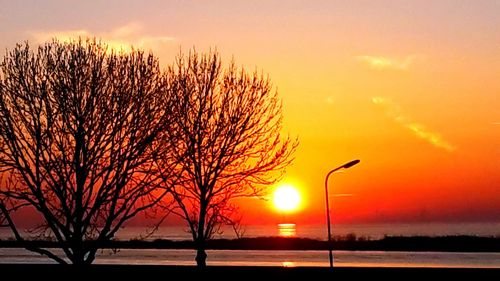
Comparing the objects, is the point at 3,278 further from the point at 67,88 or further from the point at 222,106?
the point at 222,106

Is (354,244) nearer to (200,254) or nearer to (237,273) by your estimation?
(200,254)

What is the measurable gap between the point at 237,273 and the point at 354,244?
4457 inches

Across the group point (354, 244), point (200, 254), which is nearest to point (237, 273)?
point (200, 254)

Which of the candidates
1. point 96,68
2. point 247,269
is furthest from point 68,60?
point 247,269

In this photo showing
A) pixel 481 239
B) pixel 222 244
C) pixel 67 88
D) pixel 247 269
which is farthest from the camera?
pixel 222 244

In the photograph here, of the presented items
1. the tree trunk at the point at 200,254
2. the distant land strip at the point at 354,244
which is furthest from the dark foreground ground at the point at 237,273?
the distant land strip at the point at 354,244

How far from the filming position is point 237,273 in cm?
2722

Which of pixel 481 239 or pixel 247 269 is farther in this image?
pixel 481 239

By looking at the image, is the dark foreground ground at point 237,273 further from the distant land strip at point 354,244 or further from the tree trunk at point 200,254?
the distant land strip at point 354,244

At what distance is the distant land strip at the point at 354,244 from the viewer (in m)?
128

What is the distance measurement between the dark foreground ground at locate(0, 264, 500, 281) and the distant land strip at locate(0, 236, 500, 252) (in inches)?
3659

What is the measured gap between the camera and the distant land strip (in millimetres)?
128250

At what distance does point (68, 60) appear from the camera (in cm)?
3378

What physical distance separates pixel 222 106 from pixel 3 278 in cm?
1675
